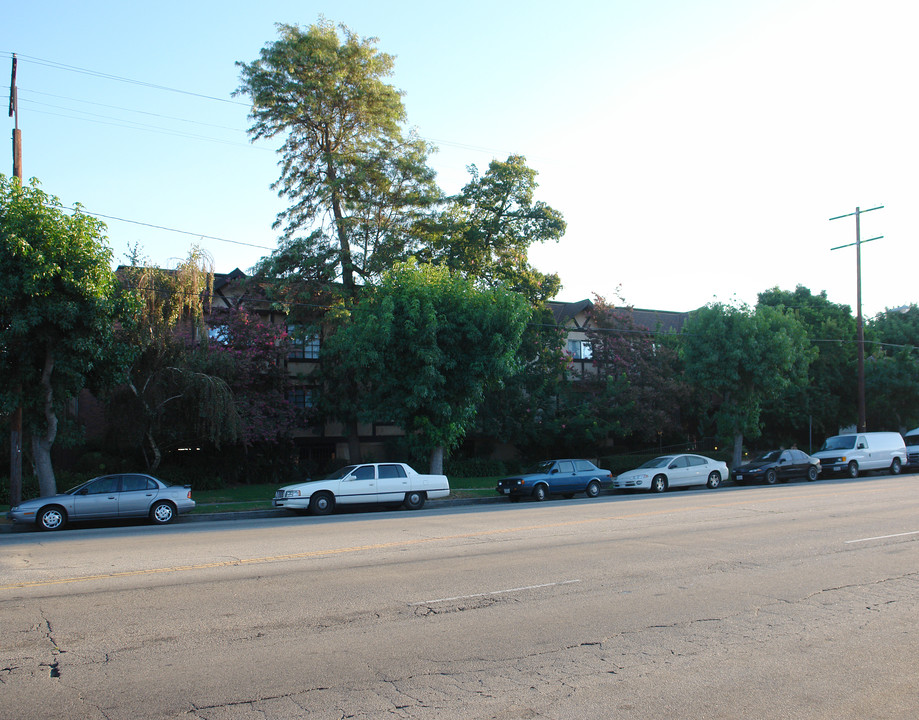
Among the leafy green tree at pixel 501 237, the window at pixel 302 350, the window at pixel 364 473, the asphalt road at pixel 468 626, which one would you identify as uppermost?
the leafy green tree at pixel 501 237

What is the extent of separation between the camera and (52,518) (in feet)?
57.1

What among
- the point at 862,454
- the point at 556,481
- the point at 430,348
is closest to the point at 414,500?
the point at 430,348

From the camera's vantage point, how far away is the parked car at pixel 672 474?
26.0 metres

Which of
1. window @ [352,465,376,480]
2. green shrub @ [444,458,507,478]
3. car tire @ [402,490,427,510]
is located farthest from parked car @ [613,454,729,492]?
window @ [352,465,376,480]

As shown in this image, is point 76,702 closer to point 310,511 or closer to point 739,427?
point 310,511

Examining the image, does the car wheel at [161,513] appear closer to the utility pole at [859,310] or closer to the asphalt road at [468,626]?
the asphalt road at [468,626]

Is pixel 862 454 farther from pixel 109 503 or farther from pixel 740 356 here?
pixel 109 503

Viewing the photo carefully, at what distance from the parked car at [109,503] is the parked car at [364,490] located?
274 cm

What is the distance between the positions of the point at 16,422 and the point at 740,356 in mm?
26109

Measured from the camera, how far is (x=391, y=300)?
74.9 ft

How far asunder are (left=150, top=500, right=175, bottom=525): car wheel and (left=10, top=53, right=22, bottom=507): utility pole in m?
3.52

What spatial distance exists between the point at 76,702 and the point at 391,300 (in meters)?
18.2

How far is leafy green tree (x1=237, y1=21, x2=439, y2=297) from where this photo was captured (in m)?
29.2

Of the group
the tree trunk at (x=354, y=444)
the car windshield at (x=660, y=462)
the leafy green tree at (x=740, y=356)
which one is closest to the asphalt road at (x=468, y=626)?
the car windshield at (x=660, y=462)
